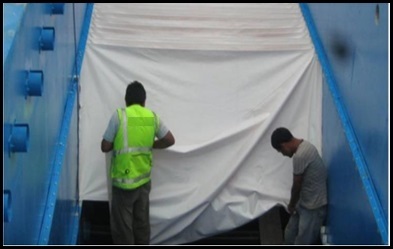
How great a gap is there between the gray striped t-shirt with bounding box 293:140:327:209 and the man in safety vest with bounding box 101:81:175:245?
1.05 meters

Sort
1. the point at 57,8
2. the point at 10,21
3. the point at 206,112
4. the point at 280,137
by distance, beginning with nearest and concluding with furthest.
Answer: the point at 10,21 < the point at 57,8 < the point at 280,137 < the point at 206,112

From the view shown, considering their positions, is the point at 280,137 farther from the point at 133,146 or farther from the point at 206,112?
→ the point at 133,146

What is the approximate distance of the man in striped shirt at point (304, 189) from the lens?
601cm

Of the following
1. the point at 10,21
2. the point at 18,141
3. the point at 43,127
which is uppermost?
the point at 10,21

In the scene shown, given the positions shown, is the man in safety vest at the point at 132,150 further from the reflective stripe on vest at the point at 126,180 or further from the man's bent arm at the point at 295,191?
the man's bent arm at the point at 295,191

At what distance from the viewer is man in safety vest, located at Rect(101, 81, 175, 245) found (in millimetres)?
6070

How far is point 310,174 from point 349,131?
0.61m

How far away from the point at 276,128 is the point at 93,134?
156cm

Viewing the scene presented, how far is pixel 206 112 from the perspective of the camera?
655 centimetres

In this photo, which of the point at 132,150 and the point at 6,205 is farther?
the point at 132,150

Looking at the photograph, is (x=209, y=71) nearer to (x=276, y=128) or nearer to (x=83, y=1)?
(x=276, y=128)

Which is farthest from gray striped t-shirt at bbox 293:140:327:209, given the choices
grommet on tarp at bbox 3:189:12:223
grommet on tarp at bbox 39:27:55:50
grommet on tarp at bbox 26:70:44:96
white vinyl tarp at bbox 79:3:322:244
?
grommet on tarp at bbox 3:189:12:223

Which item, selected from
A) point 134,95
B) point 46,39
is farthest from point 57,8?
point 134,95

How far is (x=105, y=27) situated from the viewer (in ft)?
22.5
